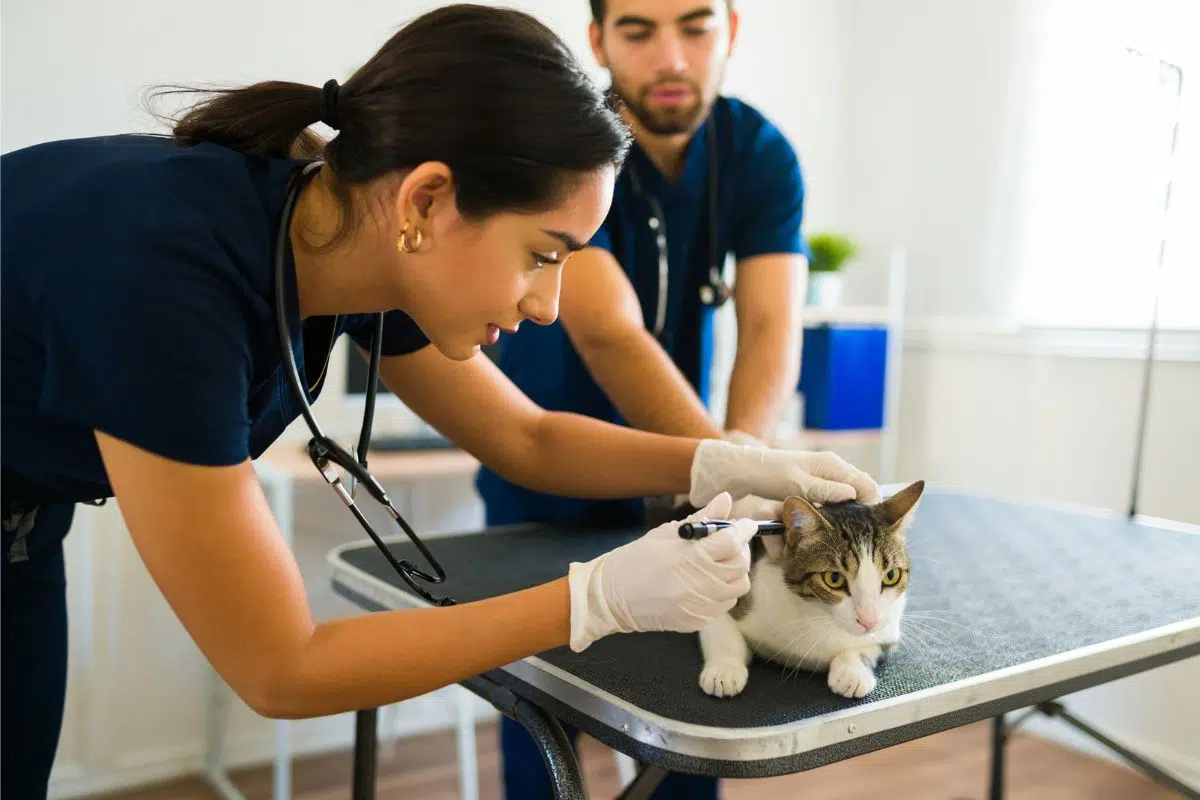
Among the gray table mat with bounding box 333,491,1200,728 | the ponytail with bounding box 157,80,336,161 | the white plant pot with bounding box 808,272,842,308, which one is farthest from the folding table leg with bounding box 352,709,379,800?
the white plant pot with bounding box 808,272,842,308

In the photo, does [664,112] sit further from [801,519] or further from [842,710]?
[842,710]

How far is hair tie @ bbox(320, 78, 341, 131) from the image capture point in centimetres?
82

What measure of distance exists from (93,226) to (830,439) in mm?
2279

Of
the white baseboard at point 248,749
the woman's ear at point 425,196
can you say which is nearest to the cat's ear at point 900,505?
the woman's ear at point 425,196

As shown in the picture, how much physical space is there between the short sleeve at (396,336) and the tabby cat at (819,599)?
428 millimetres

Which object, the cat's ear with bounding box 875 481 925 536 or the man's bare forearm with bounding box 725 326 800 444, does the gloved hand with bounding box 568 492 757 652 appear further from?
the man's bare forearm with bounding box 725 326 800 444

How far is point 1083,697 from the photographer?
7.68ft

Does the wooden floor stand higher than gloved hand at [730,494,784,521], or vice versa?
gloved hand at [730,494,784,521]

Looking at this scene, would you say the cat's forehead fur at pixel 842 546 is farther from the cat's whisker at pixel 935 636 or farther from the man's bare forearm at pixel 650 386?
the man's bare forearm at pixel 650 386

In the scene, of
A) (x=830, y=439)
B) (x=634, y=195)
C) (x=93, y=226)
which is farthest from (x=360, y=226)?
(x=830, y=439)

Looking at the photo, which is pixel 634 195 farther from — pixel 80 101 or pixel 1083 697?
pixel 1083 697

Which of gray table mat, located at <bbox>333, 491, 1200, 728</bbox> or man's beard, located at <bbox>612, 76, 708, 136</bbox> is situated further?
man's beard, located at <bbox>612, 76, 708, 136</bbox>

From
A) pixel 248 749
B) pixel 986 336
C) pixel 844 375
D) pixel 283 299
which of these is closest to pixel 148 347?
pixel 283 299

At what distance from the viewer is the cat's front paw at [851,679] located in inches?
30.4
